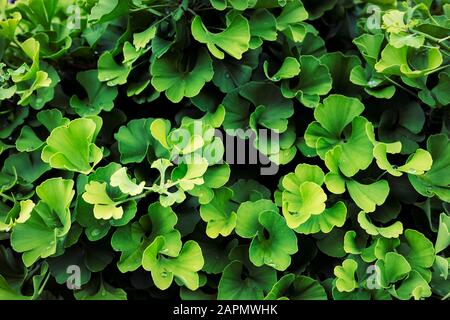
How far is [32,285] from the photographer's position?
903mm

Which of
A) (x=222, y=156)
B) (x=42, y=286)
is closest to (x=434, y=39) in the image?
(x=222, y=156)

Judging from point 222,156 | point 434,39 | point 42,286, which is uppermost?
point 434,39

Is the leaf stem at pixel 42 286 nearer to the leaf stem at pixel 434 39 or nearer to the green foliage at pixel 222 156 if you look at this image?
the green foliage at pixel 222 156

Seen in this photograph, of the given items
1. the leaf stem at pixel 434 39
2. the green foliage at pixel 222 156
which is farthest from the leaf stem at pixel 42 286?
the leaf stem at pixel 434 39

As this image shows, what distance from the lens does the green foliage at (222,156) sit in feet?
2.62

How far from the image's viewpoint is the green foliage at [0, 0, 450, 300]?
80cm

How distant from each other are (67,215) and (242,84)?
0.35m

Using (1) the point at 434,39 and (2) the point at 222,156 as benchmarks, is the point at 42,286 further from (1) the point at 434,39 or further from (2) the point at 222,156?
(1) the point at 434,39

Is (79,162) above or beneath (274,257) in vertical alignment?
above

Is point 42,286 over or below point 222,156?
below

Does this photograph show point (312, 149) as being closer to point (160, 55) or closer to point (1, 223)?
point (160, 55)

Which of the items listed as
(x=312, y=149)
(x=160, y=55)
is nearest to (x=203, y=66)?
(x=160, y=55)

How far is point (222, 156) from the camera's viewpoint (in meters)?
0.84

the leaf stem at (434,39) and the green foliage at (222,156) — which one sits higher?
the leaf stem at (434,39)
